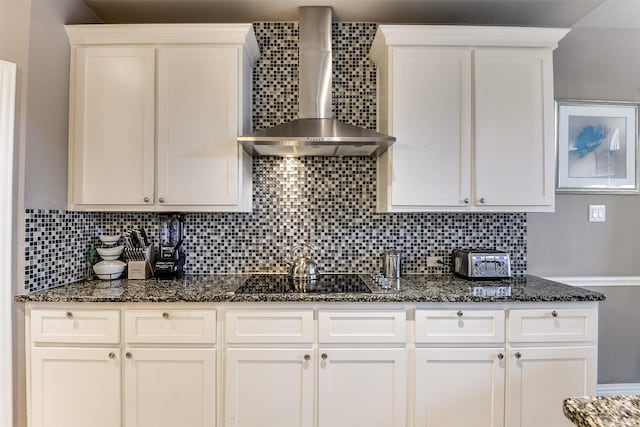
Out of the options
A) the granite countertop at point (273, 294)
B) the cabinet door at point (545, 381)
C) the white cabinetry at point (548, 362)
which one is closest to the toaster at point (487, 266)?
the granite countertop at point (273, 294)

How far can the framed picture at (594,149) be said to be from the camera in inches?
92.3

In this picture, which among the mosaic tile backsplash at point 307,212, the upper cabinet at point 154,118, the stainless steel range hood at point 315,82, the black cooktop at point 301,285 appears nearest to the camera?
the black cooktop at point 301,285

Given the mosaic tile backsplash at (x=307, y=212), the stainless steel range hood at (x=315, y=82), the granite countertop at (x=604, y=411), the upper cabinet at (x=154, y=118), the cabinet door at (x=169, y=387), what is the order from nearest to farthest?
the granite countertop at (x=604, y=411) → the cabinet door at (x=169, y=387) → the upper cabinet at (x=154, y=118) → the stainless steel range hood at (x=315, y=82) → the mosaic tile backsplash at (x=307, y=212)

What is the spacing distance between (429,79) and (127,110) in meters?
1.79

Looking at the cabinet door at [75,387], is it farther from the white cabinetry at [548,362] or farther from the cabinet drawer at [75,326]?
the white cabinetry at [548,362]

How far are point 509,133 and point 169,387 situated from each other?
2.33 meters

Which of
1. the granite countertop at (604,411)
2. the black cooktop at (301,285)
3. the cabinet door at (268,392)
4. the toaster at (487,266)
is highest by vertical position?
the toaster at (487,266)

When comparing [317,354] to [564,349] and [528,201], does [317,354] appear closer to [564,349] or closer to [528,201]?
[564,349]

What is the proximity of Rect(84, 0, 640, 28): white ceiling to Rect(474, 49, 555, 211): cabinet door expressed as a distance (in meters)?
0.41

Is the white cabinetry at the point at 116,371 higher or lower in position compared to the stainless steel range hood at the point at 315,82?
lower

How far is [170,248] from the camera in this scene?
211cm

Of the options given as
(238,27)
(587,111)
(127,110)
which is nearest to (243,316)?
(127,110)

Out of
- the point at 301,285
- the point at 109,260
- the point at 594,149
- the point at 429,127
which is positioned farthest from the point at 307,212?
the point at 594,149

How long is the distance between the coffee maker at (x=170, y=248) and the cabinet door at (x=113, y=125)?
292 mm
